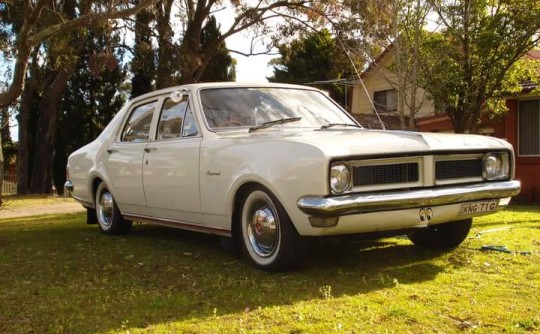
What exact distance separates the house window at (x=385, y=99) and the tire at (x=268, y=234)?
18.8 m

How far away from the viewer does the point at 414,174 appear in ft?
14.8

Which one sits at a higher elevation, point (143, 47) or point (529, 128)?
point (143, 47)

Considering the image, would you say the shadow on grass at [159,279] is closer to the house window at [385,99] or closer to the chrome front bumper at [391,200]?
the chrome front bumper at [391,200]

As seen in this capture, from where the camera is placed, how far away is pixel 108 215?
7270 mm

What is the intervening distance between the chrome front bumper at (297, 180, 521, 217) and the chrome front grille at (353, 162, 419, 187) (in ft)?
0.33

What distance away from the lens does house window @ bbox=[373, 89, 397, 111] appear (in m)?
23.3

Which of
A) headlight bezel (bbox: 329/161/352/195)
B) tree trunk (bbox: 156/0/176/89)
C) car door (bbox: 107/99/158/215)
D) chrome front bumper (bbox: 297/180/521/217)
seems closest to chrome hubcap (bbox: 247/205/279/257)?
chrome front bumper (bbox: 297/180/521/217)

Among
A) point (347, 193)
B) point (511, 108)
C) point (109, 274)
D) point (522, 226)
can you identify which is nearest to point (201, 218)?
point (109, 274)

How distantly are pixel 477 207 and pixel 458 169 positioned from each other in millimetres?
339

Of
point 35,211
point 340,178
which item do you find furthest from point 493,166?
point 35,211

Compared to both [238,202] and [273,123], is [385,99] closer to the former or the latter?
[273,123]

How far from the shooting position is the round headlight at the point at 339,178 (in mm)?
4148

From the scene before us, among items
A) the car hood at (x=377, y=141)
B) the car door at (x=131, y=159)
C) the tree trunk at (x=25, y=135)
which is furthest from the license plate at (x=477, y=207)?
the tree trunk at (x=25, y=135)

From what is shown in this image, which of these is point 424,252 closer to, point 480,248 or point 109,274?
point 480,248
